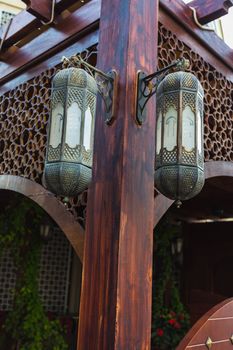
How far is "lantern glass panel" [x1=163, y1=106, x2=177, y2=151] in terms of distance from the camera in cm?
198

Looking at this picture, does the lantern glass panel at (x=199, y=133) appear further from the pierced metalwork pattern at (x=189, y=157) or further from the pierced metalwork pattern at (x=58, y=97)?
the pierced metalwork pattern at (x=58, y=97)

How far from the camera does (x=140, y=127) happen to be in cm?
219

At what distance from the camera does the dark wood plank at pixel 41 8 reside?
2.96 meters

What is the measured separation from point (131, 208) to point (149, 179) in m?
0.23

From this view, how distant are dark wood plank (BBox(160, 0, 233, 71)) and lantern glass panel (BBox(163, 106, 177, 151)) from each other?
1224 mm

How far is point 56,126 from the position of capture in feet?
6.55

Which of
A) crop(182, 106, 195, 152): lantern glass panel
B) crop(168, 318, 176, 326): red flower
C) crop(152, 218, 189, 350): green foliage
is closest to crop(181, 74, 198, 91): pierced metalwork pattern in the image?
crop(182, 106, 195, 152): lantern glass panel

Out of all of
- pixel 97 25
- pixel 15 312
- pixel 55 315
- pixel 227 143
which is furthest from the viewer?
pixel 55 315

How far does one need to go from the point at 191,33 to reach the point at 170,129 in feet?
5.03

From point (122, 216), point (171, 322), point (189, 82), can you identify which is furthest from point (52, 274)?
point (189, 82)

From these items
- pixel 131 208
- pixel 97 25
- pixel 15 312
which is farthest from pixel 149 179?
pixel 15 312

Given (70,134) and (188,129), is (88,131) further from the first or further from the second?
(188,129)

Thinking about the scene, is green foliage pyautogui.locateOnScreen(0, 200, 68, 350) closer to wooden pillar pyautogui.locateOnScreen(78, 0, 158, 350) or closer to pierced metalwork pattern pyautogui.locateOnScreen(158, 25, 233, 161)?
pierced metalwork pattern pyautogui.locateOnScreen(158, 25, 233, 161)

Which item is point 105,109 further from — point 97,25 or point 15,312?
point 15,312
